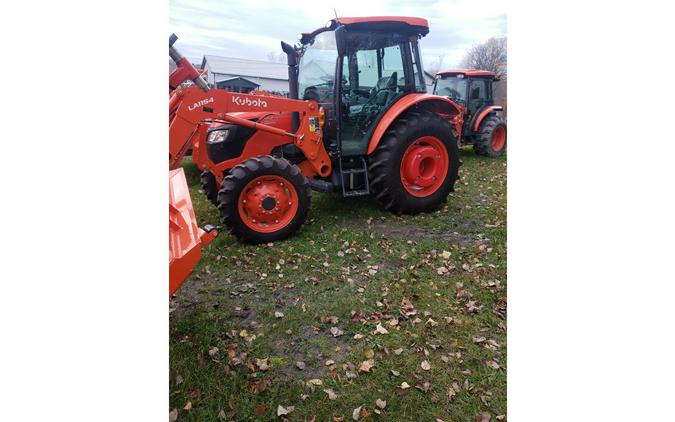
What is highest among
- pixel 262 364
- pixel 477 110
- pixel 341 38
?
pixel 341 38

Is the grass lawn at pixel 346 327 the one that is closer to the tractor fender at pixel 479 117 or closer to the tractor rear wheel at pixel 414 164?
the tractor rear wheel at pixel 414 164

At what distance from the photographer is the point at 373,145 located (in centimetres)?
515

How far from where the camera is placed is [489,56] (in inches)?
101

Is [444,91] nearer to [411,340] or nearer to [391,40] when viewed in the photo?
[391,40]

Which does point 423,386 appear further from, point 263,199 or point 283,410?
point 263,199

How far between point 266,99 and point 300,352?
305cm

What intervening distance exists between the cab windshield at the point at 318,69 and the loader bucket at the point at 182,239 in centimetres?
281

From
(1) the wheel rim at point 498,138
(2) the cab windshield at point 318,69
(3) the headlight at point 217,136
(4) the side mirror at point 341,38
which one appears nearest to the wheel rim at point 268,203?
(3) the headlight at point 217,136

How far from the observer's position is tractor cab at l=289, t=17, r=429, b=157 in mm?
4973

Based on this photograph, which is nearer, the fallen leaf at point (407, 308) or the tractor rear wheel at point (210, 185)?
the fallen leaf at point (407, 308)

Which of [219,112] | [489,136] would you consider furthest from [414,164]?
[489,136]

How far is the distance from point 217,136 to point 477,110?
7889mm

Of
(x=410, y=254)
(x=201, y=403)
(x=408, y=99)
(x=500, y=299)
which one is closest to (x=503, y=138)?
(x=408, y=99)

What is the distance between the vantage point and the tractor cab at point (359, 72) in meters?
4.97
